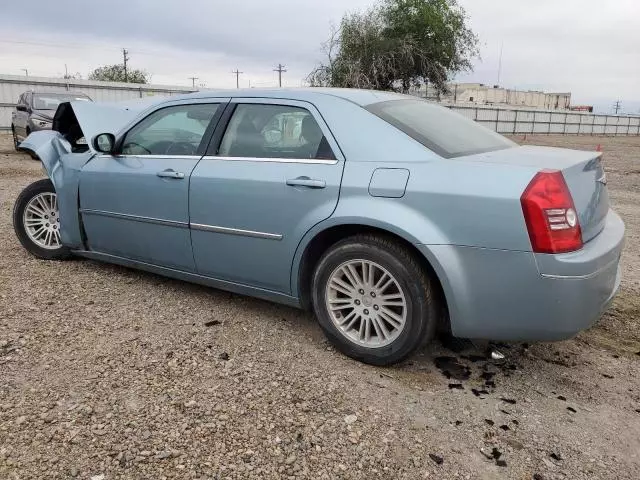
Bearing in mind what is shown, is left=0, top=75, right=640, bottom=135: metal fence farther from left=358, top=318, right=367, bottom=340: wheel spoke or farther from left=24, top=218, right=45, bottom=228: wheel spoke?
left=358, top=318, right=367, bottom=340: wheel spoke

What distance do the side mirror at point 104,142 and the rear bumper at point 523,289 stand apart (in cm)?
261

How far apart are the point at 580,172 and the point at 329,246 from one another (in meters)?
1.41

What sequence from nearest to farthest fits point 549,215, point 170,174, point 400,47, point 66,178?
1. point 549,215
2. point 170,174
3. point 66,178
4. point 400,47

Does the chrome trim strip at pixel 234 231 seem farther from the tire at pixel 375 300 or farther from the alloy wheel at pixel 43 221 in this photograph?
the alloy wheel at pixel 43 221

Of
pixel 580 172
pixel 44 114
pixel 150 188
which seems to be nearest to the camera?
pixel 580 172

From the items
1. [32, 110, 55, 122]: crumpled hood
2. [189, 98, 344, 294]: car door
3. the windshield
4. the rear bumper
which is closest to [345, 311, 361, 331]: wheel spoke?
[189, 98, 344, 294]: car door

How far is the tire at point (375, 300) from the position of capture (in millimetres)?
2826

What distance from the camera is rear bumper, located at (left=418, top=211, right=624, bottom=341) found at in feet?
8.27

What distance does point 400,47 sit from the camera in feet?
112

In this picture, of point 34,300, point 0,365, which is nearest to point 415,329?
point 0,365

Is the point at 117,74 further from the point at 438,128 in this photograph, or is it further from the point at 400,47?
the point at 438,128

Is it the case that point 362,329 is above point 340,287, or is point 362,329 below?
below

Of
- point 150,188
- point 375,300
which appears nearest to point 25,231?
point 150,188

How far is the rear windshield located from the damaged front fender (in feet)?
8.20
